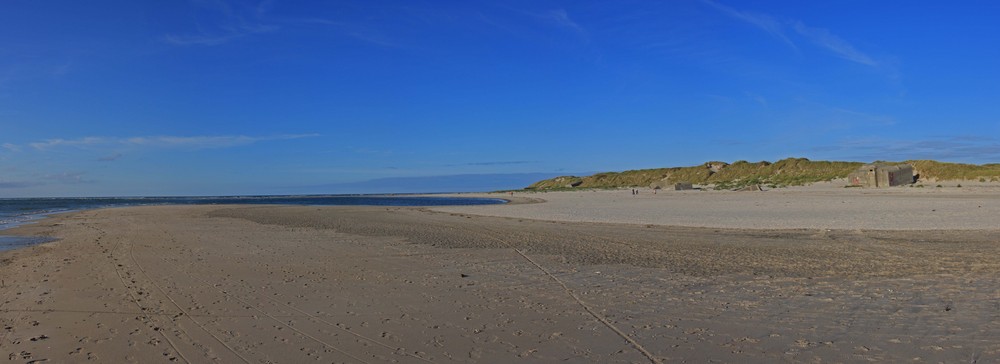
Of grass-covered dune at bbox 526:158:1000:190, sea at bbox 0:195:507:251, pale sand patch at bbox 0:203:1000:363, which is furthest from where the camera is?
grass-covered dune at bbox 526:158:1000:190

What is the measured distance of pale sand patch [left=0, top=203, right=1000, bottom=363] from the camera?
548 cm

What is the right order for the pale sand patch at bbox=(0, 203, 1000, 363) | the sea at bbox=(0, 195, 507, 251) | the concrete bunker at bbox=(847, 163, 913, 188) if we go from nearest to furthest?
the pale sand patch at bbox=(0, 203, 1000, 363) < the sea at bbox=(0, 195, 507, 251) < the concrete bunker at bbox=(847, 163, 913, 188)

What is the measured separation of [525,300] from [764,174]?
67.9 metres

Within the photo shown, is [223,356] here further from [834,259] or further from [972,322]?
[834,259]

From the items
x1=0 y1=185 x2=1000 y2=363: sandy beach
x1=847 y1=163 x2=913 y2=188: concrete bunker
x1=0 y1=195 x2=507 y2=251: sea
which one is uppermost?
x1=847 y1=163 x2=913 y2=188: concrete bunker

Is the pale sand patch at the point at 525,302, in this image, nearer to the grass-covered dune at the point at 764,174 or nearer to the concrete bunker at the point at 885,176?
the concrete bunker at the point at 885,176

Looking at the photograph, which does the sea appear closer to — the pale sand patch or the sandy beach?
the sandy beach

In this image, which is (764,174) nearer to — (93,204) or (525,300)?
(525,300)

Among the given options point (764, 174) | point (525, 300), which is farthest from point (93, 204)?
point (525, 300)

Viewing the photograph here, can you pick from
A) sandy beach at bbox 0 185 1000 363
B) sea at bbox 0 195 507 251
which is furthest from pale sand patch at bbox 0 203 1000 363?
sea at bbox 0 195 507 251

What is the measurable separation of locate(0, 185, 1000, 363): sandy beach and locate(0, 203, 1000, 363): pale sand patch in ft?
0.11

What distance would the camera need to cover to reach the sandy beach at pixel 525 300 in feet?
18.0

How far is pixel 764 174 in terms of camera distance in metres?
68.9

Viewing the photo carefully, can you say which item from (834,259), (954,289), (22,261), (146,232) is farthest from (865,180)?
(22,261)
